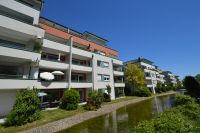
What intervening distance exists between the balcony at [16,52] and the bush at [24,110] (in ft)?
17.5

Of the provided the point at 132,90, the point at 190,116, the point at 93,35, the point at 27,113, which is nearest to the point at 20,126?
the point at 27,113

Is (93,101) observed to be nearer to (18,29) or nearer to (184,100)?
(184,100)

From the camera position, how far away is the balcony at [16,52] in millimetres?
17312

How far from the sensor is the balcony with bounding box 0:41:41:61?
56.8 feet

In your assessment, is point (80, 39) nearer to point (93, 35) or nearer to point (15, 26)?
point (93, 35)

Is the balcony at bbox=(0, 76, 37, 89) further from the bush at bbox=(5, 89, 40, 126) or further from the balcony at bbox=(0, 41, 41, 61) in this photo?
the balcony at bbox=(0, 41, 41, 61)

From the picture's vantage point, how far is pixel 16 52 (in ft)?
60.5

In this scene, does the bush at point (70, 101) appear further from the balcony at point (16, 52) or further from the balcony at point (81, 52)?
the balcony at point (81, 52)

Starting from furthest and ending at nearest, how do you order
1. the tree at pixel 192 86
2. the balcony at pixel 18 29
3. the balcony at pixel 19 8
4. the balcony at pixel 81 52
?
1. the balcony at pixel 81 52
2. the tree at pixel 192 86
3. the balcony at pixel 19 8
4. the balcony at pixel 18 29

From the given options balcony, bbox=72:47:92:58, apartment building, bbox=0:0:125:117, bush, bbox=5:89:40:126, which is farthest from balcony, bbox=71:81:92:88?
bush, bbox=5:89:40:126

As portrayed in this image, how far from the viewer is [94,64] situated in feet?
112

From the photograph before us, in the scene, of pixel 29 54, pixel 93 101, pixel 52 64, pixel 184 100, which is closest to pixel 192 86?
pixel 184 100

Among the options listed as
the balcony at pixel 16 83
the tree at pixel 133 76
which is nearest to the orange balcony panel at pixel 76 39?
the tree at pixel 133 76

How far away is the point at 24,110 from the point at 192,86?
96.2 feet
